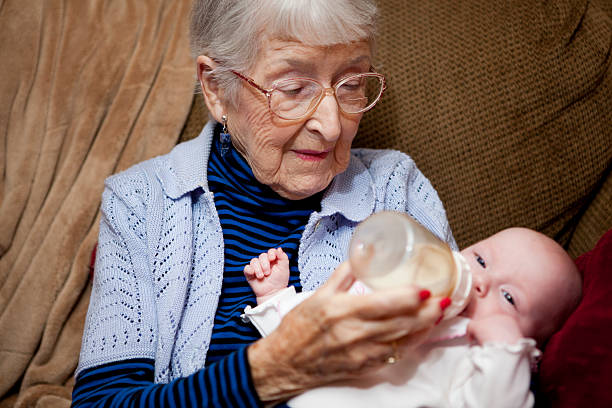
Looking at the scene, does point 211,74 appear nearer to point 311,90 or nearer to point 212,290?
point 311,90

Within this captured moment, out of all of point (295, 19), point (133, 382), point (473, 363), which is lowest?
point (133, 382)

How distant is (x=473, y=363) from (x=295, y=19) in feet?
2.63

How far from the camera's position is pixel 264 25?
1.29 meters

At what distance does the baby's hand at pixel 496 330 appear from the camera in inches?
42.8

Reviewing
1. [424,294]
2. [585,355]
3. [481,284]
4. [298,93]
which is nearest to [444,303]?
[424,294]

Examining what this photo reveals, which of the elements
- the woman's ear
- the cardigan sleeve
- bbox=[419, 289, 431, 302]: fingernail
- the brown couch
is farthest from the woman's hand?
the brown couch

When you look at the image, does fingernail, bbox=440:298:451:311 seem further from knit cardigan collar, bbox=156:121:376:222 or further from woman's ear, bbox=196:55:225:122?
woman's ear, bbox=196:55:225:122

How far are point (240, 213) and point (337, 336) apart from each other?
566mm

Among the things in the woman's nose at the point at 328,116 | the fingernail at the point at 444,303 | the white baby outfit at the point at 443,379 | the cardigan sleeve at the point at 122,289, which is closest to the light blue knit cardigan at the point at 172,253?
the cardigan sleeve at the point at 122,289

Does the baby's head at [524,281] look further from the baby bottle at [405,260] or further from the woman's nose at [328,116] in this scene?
Answer: the woman's nose at [328,116]

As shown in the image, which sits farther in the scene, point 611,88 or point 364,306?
point 611,88

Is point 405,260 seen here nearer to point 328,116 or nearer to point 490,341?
point 490,341

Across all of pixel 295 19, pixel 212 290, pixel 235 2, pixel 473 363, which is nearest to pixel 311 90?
pixel 295 19

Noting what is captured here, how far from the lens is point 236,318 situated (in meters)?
1.42
